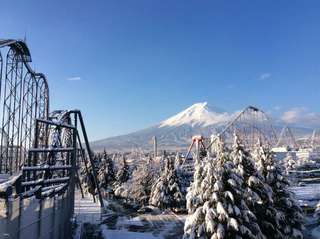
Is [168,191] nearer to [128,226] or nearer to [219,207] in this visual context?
[128,226]

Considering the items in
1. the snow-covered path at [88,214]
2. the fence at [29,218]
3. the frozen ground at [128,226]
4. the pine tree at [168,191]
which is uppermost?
the fence at [29,218]

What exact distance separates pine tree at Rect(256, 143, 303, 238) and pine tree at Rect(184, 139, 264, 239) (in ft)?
19.9

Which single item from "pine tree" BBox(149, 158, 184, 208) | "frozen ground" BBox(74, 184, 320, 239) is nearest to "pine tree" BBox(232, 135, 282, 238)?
"frozen ground" BBox(74, 184, 320, 239)

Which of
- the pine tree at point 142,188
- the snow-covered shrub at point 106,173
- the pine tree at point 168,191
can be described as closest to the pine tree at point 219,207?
the pine tree at point 168,191

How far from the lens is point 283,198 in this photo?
25500 millimetres

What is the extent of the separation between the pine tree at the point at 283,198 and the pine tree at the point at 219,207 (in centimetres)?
606

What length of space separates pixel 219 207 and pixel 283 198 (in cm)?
855

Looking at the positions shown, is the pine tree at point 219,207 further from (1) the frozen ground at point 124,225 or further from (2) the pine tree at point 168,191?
(2) the pine tree at point 168,191

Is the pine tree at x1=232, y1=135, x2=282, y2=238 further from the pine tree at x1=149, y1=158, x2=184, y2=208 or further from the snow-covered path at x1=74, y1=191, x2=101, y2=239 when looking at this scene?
the pine tree at x1=149, y1=158, x2=184, y2=208

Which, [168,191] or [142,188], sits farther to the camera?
[142,188]

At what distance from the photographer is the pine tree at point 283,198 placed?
25109mm

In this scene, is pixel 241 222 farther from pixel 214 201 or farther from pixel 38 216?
pixel 38 216

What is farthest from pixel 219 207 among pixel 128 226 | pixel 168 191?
pixel 168 191

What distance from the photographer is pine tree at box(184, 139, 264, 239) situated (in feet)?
61.6
